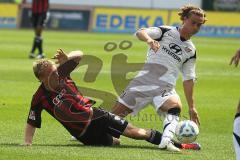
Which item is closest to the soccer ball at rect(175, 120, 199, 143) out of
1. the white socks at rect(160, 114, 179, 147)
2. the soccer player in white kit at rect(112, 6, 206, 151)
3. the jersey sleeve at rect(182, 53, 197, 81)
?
the white socks at rect(160, 114, 179, 147)

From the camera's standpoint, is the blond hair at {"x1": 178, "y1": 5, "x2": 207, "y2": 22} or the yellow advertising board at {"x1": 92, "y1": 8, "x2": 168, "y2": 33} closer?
the blond hair at {"x1": 178, "y1": 5, "x2": 207, "y2": 22}

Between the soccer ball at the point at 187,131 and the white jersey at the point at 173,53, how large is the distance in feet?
3.48

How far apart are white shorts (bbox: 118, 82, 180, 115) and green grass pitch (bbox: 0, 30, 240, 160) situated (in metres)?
0.55

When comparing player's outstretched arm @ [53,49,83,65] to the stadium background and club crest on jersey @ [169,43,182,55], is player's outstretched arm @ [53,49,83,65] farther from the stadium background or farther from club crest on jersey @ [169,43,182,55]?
club crest on jersey @ [169,43,182,55]

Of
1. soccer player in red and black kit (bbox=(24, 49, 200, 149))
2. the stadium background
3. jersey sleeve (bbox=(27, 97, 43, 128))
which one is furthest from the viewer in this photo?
soccer player in red and black kit (bbox=(24, 49, 200, 149))

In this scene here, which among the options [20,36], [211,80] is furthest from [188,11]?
[20,36]

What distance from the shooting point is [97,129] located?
10.8m

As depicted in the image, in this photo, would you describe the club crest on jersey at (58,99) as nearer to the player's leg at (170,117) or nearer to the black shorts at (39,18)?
the player's leg at (170,117)

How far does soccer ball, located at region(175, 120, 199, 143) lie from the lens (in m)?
10.3

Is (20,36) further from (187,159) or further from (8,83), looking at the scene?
(187,159)

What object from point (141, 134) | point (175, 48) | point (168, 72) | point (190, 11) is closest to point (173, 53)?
point (175, 48)

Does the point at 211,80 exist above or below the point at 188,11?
below

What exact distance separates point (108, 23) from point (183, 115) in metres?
32.5

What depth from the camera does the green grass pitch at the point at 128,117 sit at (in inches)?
393
